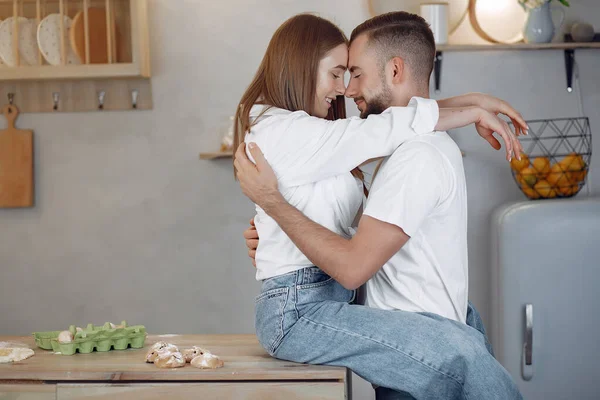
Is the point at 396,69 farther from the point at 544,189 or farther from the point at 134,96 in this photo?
the point at 134,96

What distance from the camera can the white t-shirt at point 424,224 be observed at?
5.23ft

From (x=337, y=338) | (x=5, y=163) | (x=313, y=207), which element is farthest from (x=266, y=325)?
(x=5, y=163)

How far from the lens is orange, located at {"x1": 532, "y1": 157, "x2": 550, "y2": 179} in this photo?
2.96 metres

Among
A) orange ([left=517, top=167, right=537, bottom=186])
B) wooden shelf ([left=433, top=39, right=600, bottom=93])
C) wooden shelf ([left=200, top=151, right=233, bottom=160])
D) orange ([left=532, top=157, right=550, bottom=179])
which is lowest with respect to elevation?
orange ([left=517, top=167, right=537, bottom=186])

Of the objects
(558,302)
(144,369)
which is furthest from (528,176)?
(144,369)

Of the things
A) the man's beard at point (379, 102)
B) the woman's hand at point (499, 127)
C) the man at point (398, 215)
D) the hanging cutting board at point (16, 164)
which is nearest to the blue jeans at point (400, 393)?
the man at point (398, 215)

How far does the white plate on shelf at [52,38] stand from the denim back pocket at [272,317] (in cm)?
182

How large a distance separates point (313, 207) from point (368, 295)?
235 mm

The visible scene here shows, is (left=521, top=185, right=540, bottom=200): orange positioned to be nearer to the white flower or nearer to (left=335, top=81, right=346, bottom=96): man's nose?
the white flower

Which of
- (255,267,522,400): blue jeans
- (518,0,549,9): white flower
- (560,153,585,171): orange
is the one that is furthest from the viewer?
(518,0,549,9): white flower

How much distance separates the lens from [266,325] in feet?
5.62

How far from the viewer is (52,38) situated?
315 centimetres

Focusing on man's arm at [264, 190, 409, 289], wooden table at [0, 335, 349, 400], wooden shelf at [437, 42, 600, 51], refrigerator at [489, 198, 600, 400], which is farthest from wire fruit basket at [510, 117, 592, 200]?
wooden table at [0, 335, 349, 400]

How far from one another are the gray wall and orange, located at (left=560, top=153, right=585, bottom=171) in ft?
1.14
